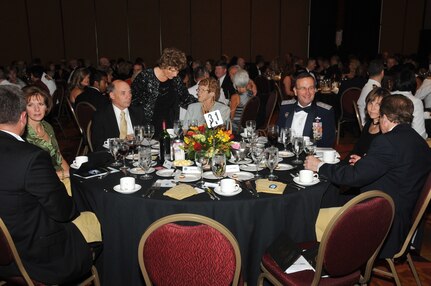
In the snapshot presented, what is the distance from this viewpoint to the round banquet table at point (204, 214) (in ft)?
8.21

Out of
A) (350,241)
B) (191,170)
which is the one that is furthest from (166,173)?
(350,241)

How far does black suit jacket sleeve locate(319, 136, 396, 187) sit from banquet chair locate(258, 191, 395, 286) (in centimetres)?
43

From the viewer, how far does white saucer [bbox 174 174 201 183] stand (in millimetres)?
Result: 2807

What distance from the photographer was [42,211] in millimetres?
2299

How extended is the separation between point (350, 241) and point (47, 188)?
1.58 meters

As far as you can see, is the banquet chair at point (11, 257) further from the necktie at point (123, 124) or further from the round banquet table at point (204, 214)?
the necktie at point (123, 124)

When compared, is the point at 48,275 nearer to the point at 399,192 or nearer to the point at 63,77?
the point at 399,192

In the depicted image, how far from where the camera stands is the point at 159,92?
5.00 meters

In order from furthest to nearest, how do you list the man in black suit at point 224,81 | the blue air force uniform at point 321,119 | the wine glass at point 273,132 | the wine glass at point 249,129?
the man in black suit at point 224,81
the blue air force uniform at point 321,119
the wine glass at point 249,129
the wine glass at point 273,132

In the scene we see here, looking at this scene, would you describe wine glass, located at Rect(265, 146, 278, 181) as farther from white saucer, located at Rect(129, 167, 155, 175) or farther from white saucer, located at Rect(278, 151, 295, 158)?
white saucer, located at Rect(129, 167, 155, 175)

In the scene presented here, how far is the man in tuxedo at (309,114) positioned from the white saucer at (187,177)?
1.44 meters

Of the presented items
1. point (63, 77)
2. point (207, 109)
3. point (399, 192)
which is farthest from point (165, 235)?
point (63, 77)

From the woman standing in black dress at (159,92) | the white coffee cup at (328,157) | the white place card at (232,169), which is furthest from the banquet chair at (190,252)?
the woman standing in black dress at (159,92)

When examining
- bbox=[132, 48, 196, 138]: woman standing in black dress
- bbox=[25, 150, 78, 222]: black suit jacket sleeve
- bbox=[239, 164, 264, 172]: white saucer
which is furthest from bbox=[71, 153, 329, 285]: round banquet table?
bbox=[132, 48, 196, 138]: woman standing in black dress
